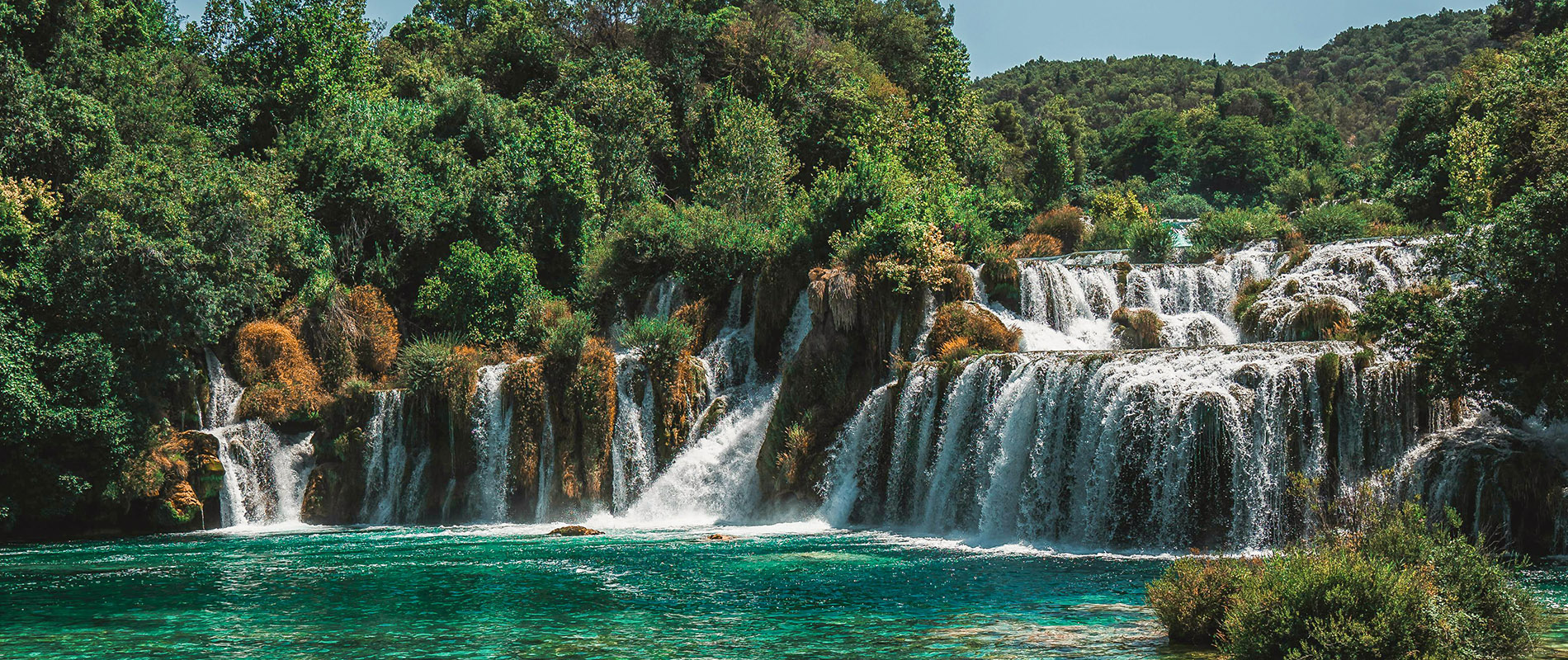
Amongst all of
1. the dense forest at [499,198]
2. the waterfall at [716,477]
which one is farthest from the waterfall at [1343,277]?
the waterfall at [716,477]

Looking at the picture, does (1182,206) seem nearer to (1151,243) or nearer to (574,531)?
(1151,243)

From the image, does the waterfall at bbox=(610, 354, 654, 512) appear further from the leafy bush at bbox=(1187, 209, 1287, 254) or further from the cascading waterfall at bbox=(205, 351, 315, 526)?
the leafy bush at bbox=(1187, 209, 1287, 254)

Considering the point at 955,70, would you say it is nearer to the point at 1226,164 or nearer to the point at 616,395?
the point at 616,395

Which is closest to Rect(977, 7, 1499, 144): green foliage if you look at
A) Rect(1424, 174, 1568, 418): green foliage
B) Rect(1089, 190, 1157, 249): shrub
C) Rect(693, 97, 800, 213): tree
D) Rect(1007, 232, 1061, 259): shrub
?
Rect(1089, 190, 1157, 249): shrub

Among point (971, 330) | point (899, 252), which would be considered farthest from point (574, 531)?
point (899, 252)

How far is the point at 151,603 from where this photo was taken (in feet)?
57.1

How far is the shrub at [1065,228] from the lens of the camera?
51656 mm

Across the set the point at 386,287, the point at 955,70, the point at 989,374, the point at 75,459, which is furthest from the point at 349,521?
the point at 955,70

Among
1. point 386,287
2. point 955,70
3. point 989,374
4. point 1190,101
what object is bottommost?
point 989,374

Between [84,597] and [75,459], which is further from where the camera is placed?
[75,459]

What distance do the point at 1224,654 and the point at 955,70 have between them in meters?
44.9

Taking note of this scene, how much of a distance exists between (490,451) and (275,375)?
6.75 metres

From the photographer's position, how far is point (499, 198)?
40.9 meters

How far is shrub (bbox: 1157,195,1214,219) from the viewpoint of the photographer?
91562 millimetres
